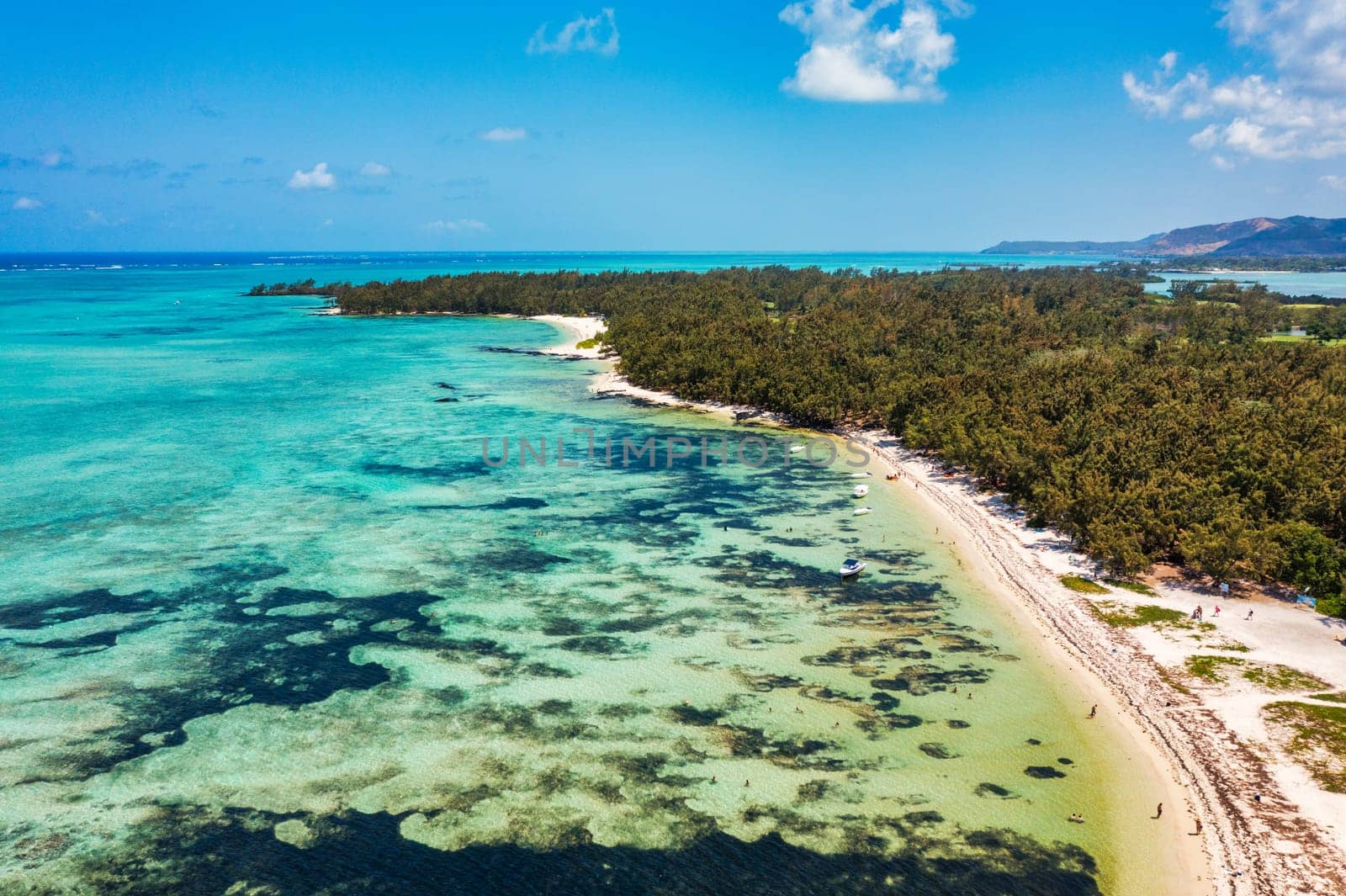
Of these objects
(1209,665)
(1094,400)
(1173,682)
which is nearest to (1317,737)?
(1173,682)

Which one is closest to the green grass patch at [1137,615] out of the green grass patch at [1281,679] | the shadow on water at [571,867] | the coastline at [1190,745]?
the coastline at [1190,745]

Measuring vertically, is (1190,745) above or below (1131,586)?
below

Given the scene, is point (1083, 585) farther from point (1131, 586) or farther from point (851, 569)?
point (851, 569)

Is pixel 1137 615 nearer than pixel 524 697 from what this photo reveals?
No

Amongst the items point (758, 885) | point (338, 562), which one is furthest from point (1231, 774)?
point (338, 562)

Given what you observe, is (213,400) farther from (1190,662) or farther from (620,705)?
(1190,662)

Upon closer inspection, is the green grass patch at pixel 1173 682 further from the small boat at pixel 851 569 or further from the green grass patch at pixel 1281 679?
the small boat at pixel 851 569
